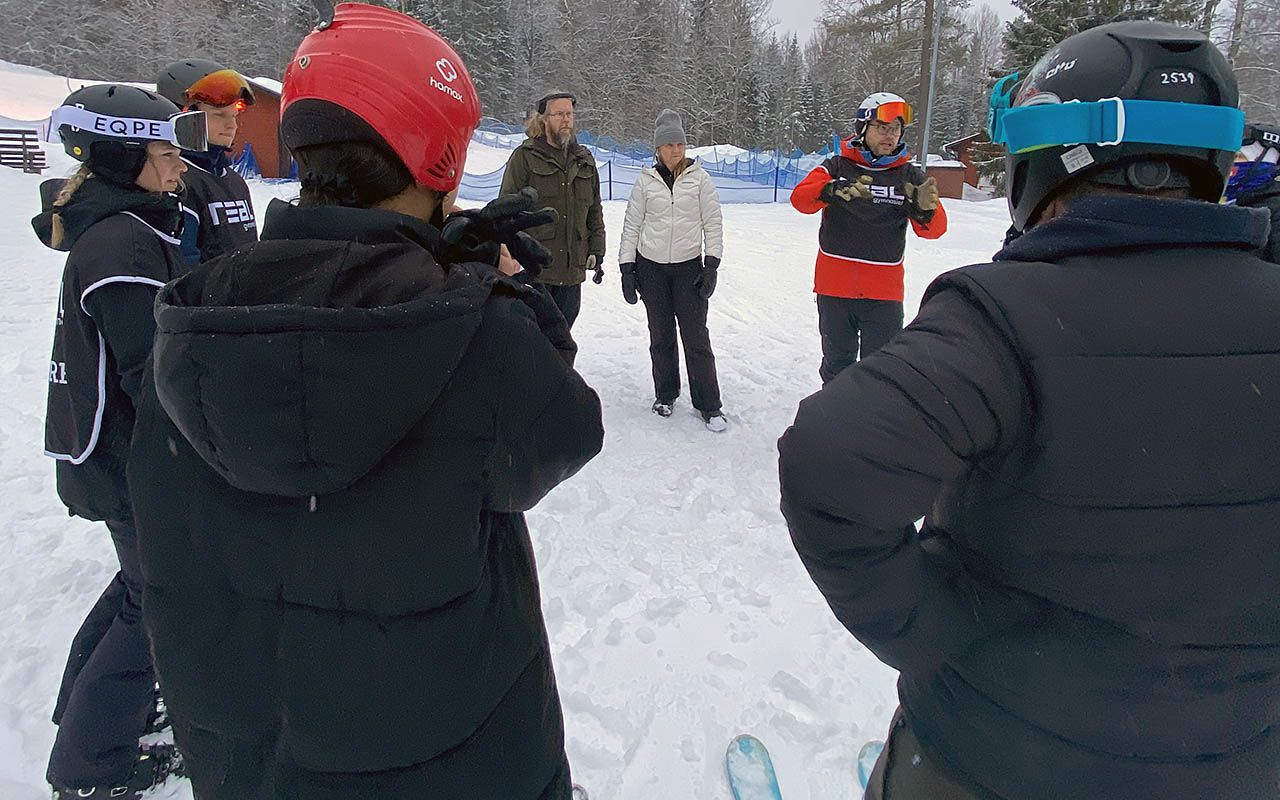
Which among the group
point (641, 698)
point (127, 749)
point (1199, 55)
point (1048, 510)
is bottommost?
point (641, 698)

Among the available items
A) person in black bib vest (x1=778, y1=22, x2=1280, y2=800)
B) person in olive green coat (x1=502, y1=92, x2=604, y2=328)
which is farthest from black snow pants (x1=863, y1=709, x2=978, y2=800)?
person in olive green coat (x1=502, y1=92, x2=604, y2=328)

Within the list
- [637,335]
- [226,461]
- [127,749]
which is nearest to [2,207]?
[637,335]

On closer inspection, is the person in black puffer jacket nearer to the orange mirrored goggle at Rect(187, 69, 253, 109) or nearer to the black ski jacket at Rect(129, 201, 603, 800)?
the black ski jacket at Rect(129, 201, 603, 800)

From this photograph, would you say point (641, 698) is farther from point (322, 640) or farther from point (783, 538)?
point (322, 640)

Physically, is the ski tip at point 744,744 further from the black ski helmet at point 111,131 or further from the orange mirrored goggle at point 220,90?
the orange mirrored goggle at point 220,90

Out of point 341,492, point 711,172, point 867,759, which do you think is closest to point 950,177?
point 711,172

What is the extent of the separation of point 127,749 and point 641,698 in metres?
1.65

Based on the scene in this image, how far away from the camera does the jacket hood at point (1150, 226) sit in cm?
106

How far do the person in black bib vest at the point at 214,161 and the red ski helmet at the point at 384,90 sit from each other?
6.60 ft

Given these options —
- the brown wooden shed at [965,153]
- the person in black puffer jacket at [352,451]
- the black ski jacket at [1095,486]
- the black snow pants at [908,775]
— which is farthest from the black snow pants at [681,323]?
the brown wooden shed at [965,153]

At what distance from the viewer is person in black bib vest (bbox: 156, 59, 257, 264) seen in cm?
298

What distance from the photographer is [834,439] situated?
1.08 meters

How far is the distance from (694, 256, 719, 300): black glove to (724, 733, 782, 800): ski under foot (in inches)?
131

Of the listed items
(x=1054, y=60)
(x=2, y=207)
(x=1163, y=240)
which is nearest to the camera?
(x=1163, y=240)
